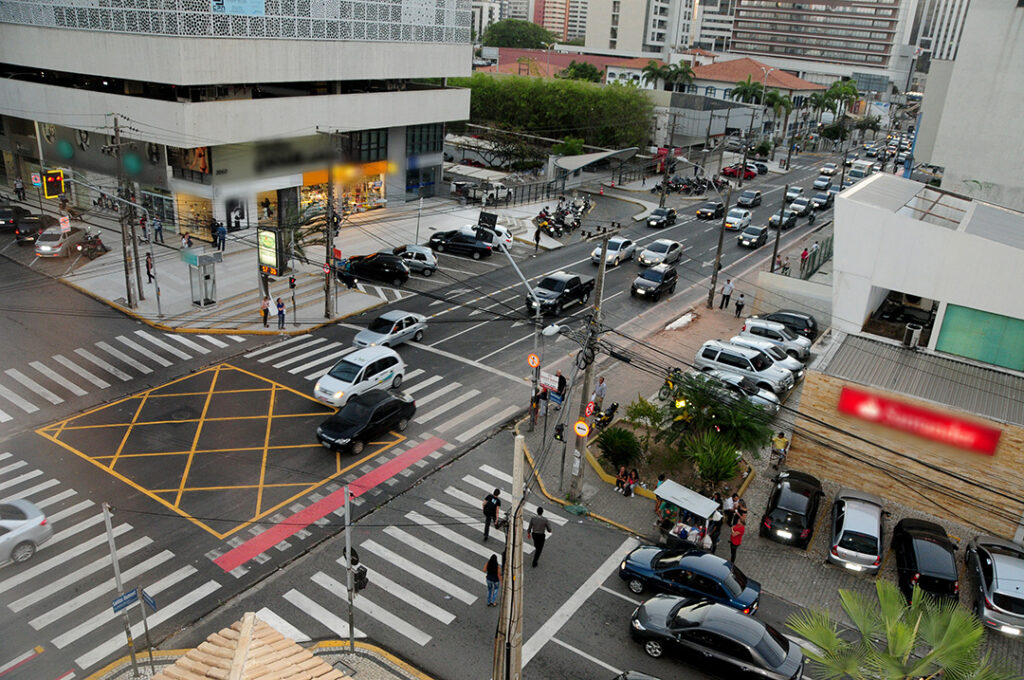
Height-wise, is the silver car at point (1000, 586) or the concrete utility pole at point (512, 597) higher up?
the concrete utility pole at point (512, 597)

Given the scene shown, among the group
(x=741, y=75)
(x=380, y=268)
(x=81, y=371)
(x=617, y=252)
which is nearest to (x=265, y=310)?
(x=81, y=371)

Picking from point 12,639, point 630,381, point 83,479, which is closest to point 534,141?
point 630,381

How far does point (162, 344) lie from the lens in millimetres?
29641

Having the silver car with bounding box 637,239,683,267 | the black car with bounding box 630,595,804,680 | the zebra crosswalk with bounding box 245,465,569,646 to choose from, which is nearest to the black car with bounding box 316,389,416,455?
the zebra crosswalk with bounding box 245,465,569,646

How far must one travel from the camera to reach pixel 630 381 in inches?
1169

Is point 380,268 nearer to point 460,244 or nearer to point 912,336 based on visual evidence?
point 460,244

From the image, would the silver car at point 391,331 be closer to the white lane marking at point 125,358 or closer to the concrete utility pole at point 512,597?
the white lane marking at point 125,358

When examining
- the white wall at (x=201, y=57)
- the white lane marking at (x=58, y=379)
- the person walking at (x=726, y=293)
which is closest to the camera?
the white lane marking at (x=58, y=379)

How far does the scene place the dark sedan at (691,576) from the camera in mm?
16750

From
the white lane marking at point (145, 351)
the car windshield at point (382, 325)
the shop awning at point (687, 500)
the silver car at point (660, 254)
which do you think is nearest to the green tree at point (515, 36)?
the silver car at point (660, 254)

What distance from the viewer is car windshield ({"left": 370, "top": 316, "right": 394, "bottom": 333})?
98.4 feet

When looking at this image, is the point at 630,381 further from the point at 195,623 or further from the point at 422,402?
the point at 195,623

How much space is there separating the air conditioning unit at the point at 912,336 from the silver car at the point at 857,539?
7.03 m

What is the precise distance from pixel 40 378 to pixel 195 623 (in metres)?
14.7
